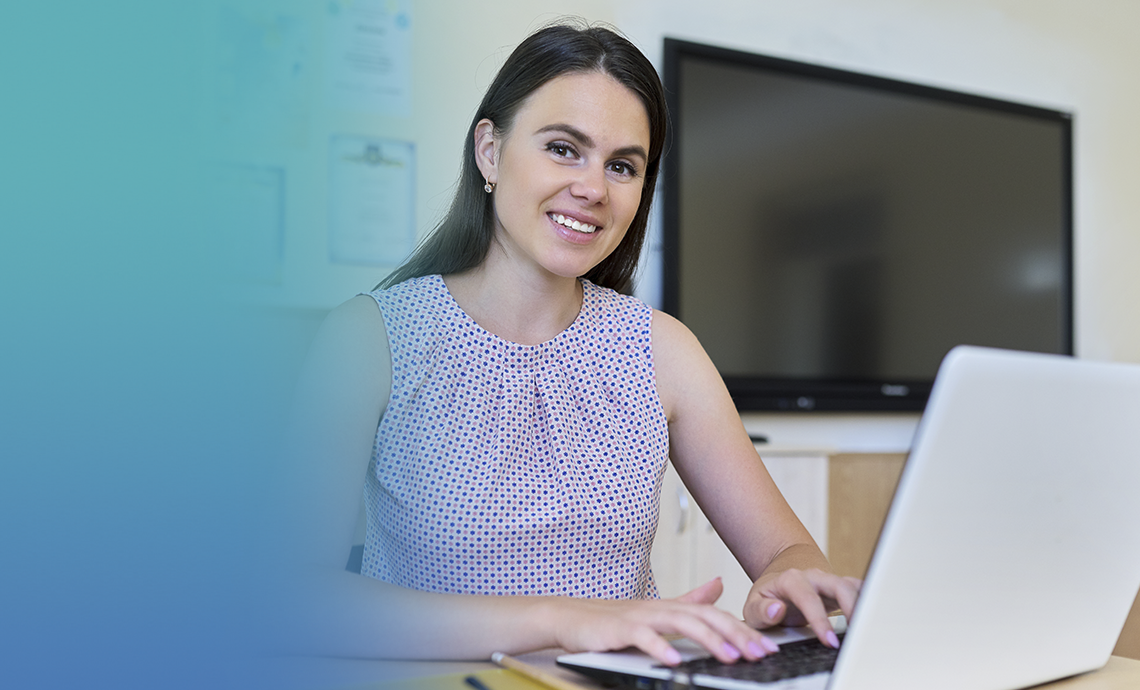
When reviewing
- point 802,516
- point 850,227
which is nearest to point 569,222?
point 802,516

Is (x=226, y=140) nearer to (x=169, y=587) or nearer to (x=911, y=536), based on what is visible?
(x=169, y=587)

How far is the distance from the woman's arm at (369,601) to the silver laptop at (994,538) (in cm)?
3

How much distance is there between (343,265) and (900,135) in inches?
67.0

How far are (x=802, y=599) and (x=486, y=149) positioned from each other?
67 cm

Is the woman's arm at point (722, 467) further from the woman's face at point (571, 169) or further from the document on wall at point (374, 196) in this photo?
the document on wall at point (374, 196)

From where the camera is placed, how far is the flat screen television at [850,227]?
2.60m

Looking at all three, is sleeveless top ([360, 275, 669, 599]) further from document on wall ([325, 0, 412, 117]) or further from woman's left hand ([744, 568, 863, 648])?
document on wall ([325, 0, 412, 117])

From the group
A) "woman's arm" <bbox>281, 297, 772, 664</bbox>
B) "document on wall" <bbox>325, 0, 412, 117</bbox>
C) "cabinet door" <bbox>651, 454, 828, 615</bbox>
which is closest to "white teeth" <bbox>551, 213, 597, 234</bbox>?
"woman's arm" <bbox>281, 297, 772, 664</bbox>

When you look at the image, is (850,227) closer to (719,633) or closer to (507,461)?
(507,461)

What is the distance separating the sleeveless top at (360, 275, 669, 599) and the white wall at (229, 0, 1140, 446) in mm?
553

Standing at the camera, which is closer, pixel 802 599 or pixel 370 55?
pixel 802 599

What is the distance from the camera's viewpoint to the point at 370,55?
2.23 meters

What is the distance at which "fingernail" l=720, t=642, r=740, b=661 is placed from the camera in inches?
26.9

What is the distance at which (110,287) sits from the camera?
573 millimetres
